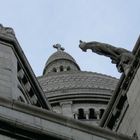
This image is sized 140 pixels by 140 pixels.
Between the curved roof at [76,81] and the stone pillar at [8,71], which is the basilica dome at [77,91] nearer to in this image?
the curved roof at [76,81]

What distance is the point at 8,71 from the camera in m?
19.9

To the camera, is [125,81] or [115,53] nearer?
[125,81]

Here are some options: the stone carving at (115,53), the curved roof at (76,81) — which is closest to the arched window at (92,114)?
the curved roof at (76,81)

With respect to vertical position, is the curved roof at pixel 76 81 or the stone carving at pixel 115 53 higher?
the curved roof at pixel 76 81

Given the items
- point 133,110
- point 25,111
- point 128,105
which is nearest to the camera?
point 25,111

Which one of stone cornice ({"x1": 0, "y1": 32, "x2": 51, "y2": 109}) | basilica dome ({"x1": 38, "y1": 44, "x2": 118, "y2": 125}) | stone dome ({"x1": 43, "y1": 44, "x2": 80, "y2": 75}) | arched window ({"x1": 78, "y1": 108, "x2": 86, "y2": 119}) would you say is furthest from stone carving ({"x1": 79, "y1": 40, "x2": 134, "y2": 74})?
stone dome ({"x1": 43, "y1": 44, "x2": 80, "y2": 75})

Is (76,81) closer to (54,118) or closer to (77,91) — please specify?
(77,91)

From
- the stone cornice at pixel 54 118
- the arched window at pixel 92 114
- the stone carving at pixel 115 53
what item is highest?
the arched window at pixel 92 114

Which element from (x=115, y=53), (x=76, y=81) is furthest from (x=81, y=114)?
(x=115, y=53)

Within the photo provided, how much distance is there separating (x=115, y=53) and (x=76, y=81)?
122ft

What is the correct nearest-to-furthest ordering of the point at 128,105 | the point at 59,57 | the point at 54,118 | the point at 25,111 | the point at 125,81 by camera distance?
the point at 25,111
the point at 54,118
the point at 128,105
the point at 125,81
the point at 59,57

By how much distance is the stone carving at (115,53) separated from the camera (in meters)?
→ 18.3

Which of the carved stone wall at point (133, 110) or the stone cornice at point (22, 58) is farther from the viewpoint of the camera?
the stone cornice at point (22, 58)

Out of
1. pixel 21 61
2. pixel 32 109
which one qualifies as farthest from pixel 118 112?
Answer: pixel 32 109
